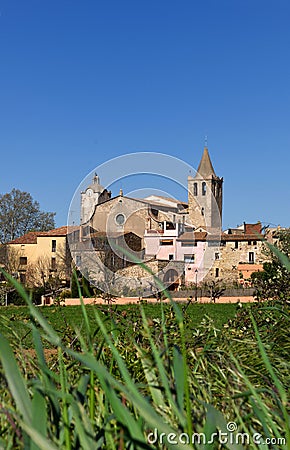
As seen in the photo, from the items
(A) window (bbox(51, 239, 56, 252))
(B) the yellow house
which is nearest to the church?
(B) the yellow house

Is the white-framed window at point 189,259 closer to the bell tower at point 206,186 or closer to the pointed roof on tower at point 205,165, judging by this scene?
the bell tower at point 206,186

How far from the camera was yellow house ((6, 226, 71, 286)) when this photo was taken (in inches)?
1638

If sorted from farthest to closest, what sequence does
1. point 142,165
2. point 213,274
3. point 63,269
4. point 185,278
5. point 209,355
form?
1. point 213,274
2. point 63,269
3. point 185,278
4. point 142,165
5. point 209,355

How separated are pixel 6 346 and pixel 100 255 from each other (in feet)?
107

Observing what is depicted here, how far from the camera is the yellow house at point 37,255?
4159cm

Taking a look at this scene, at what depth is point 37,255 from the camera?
44.3 metres

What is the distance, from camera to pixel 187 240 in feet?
104

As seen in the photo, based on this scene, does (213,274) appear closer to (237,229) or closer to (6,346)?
(237,229)

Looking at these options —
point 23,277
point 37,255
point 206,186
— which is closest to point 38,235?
point 37,255

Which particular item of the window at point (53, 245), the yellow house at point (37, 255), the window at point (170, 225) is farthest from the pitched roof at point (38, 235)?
the window at point (170, 225)

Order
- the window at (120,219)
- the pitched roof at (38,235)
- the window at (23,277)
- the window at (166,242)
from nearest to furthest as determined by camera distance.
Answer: the window at (120,219)
the window at (166,242)
the window at (23,277)
the pitched roof at (38,235)

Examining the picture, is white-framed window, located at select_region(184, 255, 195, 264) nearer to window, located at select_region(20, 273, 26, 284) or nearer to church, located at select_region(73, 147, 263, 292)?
church, located at select_region(73, 147, 263, 292)

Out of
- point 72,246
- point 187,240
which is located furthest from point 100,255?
point 187,240

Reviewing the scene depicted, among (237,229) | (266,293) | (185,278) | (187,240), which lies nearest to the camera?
(266,293)
